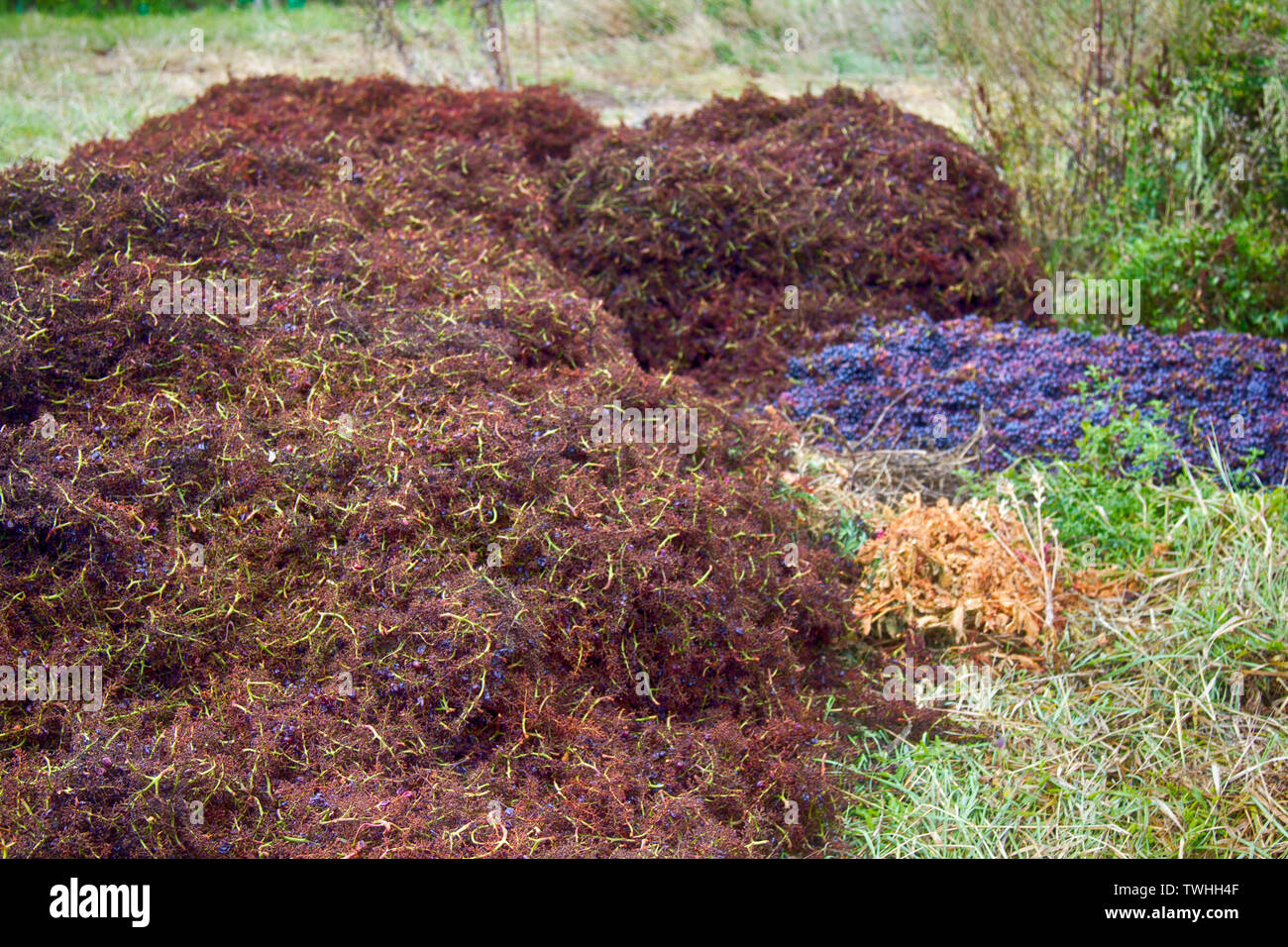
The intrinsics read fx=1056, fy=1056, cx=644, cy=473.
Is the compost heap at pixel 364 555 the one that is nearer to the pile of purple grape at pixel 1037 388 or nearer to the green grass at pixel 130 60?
the pile of purple grape at pixel 1037 388

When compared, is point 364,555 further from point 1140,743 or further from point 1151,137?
point 1151,137

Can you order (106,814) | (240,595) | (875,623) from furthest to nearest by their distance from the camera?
1. (875,623)
2. (240,595)
3. (106,814)

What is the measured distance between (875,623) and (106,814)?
2361 millimetres

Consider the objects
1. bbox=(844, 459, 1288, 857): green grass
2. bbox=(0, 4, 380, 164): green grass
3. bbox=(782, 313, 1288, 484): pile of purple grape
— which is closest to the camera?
bbox=(844, 459, 1288, 857): green grass

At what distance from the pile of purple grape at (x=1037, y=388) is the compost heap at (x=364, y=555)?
1.52 feet

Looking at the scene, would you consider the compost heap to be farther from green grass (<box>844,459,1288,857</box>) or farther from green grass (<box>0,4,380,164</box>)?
green grass (<box>0,4,380,164</box>)

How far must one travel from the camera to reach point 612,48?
9680 mm

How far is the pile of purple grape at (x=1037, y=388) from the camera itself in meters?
4.16

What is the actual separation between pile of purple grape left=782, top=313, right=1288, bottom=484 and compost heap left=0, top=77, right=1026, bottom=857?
46cm

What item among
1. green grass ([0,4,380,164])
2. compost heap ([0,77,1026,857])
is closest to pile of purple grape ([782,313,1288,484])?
compost heap ([0,77,1026,857])

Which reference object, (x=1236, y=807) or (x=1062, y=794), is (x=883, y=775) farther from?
(x=1236, y=807)

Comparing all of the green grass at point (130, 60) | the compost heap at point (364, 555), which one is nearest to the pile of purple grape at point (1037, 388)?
the compost heap at point (364, 555)

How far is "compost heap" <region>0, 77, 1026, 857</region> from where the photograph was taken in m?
2.46
